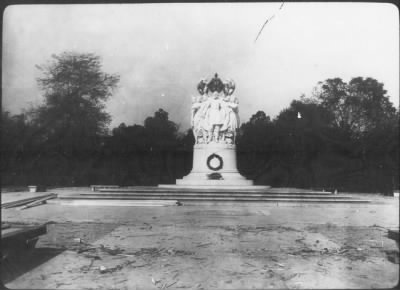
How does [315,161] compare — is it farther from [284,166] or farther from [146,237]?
[146,237]

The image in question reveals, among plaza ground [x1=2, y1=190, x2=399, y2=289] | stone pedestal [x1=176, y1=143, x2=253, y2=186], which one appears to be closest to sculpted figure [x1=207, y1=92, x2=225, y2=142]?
stone pedestal [x1=176, y1=143, x2=253, y2=186]

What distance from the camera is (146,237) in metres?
7.46

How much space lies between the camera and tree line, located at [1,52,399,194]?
21312mm

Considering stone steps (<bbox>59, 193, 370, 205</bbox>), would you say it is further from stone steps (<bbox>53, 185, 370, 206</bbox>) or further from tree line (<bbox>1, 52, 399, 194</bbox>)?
tree line (<bbox>1, 52, 399, 194</bbox>)

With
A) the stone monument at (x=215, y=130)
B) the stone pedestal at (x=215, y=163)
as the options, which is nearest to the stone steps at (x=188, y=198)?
the stone pedestal at (x=215, y=163)

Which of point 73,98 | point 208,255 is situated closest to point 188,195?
point 208,255

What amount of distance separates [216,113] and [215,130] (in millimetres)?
908

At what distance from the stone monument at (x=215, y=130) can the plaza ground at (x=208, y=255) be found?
1158cm

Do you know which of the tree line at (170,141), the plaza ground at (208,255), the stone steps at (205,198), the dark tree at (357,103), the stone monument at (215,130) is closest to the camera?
the plaza ground at (208,255)

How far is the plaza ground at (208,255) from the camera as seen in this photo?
15.7ft

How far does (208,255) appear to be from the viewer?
6.02m

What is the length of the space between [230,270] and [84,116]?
1978 cm

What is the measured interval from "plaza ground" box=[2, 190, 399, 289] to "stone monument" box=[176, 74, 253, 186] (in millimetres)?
11584

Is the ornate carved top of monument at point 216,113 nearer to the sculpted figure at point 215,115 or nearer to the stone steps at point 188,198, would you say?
the sculpted figure at point 215,115
